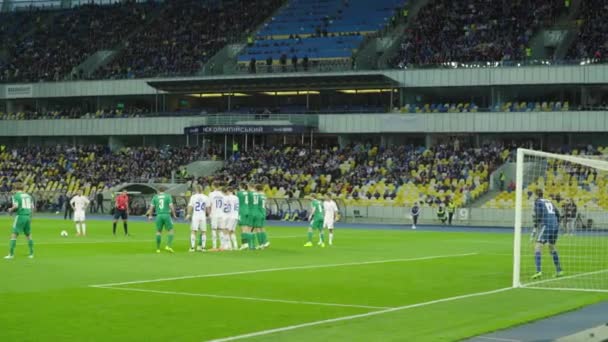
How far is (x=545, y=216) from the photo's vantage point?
75.9ft

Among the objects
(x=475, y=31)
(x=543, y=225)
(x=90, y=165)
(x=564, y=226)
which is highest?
(x=475, y=31)

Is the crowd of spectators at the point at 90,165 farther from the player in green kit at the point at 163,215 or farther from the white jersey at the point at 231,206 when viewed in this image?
the white jersey at the point at 231,206

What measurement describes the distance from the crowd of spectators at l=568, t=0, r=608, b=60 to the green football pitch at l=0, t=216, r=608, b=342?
3742 cm

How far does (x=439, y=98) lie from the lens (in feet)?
247

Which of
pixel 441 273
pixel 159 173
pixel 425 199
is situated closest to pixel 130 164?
pixel 159 173

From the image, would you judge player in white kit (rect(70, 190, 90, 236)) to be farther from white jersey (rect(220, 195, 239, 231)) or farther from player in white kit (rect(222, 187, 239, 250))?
white jersey (rect(220, 195, 239, 231))

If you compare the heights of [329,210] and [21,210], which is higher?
[21,210]

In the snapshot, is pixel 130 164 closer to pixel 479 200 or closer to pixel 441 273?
pixel 479 200

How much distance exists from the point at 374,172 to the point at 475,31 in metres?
14.7

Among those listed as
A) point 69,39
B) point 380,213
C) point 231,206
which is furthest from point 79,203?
point 69,39

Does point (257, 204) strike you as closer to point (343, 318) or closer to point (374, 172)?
point (343, 318)

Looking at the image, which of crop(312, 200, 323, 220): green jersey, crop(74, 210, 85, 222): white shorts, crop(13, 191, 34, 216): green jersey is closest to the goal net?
crop(312, 200, 323, 220): green jersey

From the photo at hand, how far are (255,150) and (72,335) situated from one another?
6033 cm

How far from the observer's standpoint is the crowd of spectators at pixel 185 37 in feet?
268
